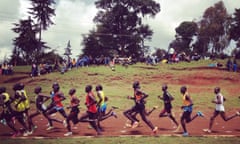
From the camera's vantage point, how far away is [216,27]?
43.1m

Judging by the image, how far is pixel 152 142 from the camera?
990 cm

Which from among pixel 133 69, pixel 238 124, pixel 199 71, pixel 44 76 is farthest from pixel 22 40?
pixel 238 124

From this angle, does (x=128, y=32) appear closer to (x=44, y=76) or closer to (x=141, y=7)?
(x=141, y=7)

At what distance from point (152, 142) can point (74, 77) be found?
20210mm

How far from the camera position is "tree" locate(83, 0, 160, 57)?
177 ft

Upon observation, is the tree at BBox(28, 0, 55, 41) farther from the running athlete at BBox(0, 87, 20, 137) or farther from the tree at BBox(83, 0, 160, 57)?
the running athlete at BBox(0, 87, 20, 137)

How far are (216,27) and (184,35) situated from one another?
27090 millimetres

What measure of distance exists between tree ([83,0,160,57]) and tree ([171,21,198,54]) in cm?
1401

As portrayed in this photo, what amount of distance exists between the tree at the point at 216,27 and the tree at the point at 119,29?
32.8 ft

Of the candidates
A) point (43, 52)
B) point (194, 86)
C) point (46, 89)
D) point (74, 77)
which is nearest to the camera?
point (46, 89)

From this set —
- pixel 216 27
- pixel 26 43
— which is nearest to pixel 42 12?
pixel 26 43

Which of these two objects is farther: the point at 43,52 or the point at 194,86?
the point at 43,52

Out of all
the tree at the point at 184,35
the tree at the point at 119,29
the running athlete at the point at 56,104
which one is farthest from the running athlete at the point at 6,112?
the tree at the point at 184,35

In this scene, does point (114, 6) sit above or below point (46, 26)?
above
